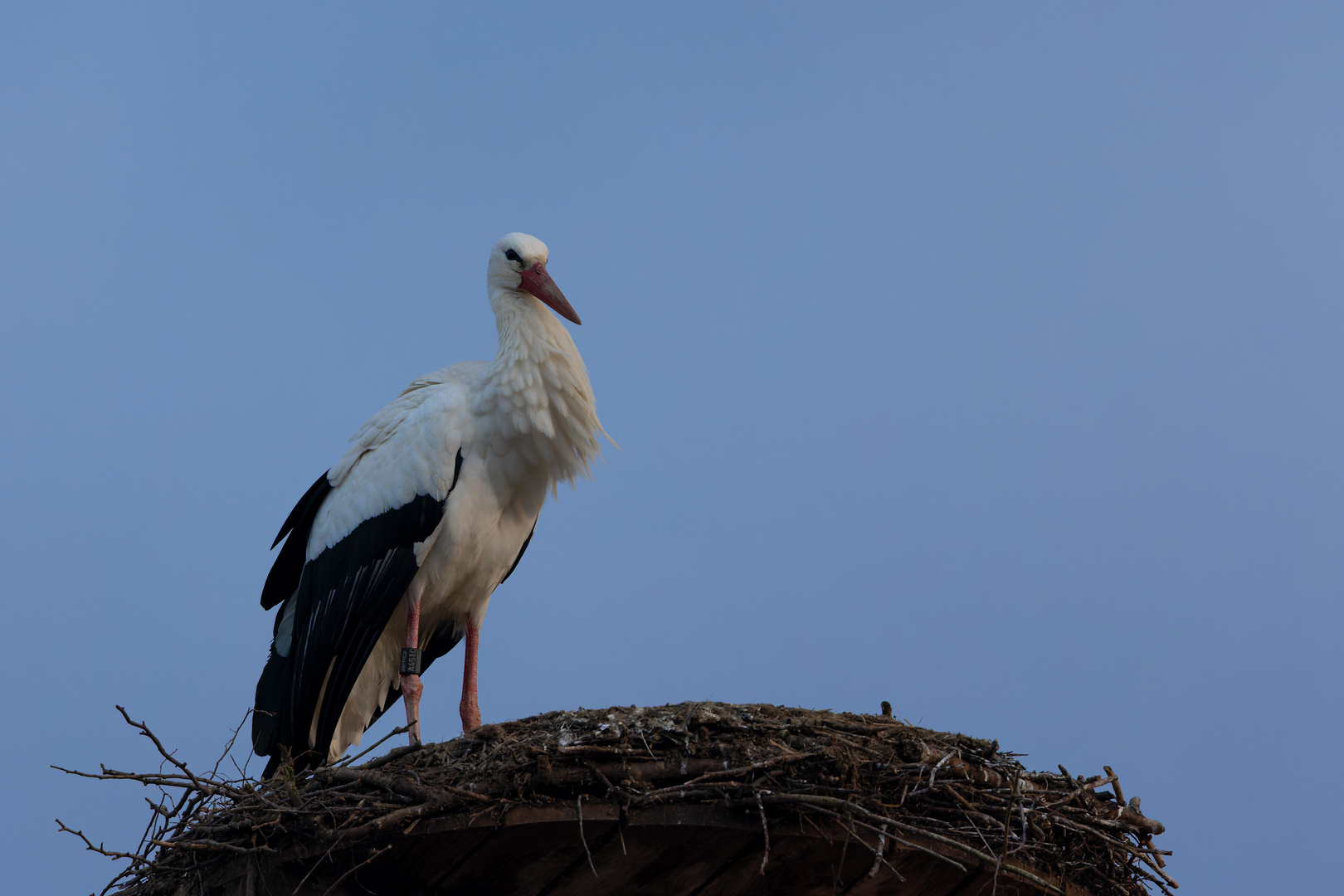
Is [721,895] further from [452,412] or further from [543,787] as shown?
[452,412]

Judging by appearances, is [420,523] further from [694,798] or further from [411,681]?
[694,798]

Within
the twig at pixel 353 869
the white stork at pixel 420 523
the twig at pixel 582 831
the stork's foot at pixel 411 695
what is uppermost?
the white stork at pixel 420 523

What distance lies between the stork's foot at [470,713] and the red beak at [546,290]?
5.77ft

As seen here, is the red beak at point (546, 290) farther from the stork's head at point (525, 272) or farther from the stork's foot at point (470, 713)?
the stork's foot at point (470, 713)

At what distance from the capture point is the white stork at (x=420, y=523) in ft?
17.3

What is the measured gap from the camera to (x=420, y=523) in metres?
5.24

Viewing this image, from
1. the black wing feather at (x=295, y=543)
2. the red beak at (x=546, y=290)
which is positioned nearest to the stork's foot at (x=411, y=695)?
the black wing feather at (x=295, y=543)

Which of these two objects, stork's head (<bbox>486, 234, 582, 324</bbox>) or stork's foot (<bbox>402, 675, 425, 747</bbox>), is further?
stork's head (<bbox>486, 234, 582, 324</bbox>)

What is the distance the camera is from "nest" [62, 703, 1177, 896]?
3.34 metres

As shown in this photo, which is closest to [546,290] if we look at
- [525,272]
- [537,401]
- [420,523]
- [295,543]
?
[525,272]

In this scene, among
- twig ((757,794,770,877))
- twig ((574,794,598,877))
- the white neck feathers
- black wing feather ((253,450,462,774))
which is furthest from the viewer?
the white neck feathers

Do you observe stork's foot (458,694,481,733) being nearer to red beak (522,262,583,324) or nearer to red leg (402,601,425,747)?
red leg (402,601,425,747)

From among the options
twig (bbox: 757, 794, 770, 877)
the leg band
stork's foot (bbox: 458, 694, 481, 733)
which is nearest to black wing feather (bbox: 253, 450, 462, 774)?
the leg band

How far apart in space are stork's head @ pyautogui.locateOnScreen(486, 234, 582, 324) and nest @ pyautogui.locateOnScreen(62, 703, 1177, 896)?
2.44m
